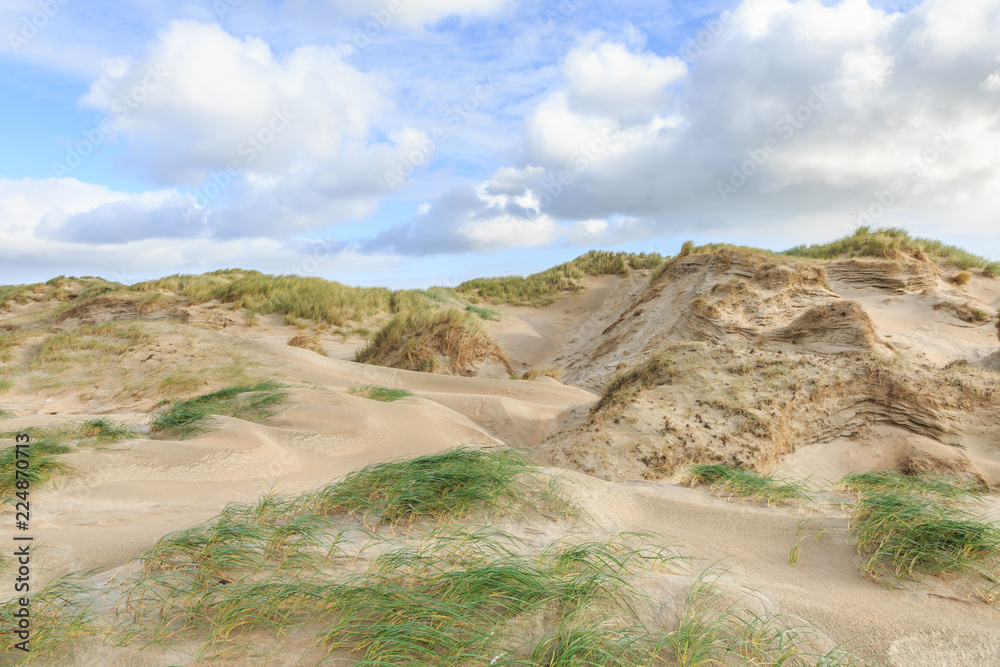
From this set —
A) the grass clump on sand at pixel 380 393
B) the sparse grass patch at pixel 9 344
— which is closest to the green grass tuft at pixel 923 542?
the grass clump on sand at pixel 380 393

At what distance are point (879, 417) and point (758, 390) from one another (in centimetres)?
126

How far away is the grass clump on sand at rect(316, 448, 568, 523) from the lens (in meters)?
3.05

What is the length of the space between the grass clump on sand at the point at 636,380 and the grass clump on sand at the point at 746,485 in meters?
1.28

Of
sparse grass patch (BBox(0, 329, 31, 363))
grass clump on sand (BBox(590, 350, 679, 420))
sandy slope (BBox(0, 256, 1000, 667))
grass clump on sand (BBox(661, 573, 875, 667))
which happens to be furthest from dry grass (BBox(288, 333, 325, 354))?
grass clump on sand (BBox(661, 573, 875, 667))

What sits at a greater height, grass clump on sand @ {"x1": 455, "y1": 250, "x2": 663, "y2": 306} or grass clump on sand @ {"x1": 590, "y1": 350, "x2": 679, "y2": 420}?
grass clump on sand @ {"x1": 455, "y1": 250, "x2": 663, "y2": 306}

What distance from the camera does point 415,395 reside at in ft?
24.1

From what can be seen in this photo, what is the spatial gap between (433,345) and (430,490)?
7813mm

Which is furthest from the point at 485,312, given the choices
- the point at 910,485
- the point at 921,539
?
the point at 921,539

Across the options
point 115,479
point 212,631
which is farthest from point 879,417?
point 115,479

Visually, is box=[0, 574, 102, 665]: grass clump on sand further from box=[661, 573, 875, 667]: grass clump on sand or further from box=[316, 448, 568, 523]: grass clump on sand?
box=[661, 573, 875, 667]: grass clump on sand

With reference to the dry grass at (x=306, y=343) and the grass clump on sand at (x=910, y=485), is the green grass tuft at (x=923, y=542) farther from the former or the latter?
the dry grass at (x=306, y=343)

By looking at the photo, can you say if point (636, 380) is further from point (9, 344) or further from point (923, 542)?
point (9, 344)

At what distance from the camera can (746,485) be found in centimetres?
393

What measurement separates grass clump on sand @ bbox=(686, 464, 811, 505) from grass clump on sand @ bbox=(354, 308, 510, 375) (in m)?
6.73
